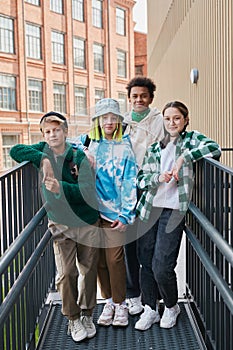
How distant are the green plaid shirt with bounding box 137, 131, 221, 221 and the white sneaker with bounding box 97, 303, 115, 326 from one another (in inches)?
27.2

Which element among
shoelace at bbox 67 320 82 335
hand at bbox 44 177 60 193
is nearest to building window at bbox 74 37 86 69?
shoelace at bbox 67 320 82 335

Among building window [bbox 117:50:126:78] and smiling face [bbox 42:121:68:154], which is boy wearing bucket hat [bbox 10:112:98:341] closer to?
smiling face [bbox 42:121:68:154]

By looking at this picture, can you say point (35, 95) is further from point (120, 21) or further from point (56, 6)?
point (120, 21)

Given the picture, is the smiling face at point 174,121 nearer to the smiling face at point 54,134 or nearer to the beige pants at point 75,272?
the smiling face at point 54,134

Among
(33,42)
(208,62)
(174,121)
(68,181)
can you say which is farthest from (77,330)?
(33,42)

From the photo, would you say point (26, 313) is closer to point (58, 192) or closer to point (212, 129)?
point (58, 192)

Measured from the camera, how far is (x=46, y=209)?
2859 mm

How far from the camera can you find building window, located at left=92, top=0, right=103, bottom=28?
31625 mm

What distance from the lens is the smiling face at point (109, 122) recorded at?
2.88 m

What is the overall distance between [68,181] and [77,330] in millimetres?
934

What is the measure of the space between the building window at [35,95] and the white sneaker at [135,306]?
24.8 meters

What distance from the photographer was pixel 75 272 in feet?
9.53

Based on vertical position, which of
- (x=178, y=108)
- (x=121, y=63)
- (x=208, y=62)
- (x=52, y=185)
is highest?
(x=121, y=63)

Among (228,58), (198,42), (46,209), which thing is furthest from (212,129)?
(46,209)
